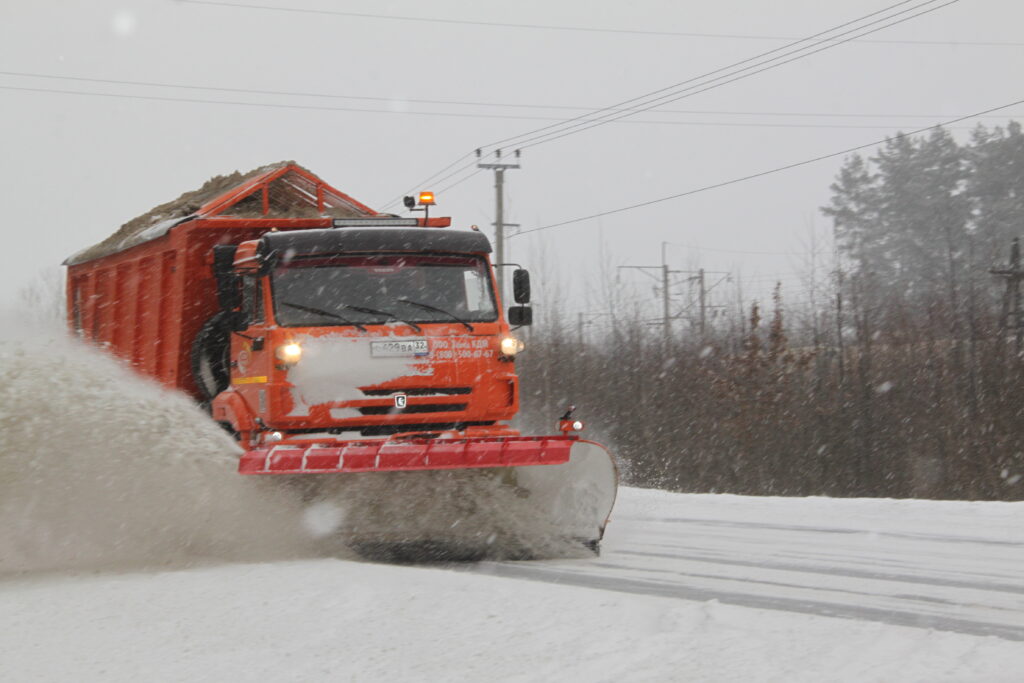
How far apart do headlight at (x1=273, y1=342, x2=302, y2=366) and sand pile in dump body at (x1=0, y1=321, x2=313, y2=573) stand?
81 centimetres

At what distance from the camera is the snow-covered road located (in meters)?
6.04

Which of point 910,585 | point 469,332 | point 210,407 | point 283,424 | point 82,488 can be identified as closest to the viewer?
point 910,585

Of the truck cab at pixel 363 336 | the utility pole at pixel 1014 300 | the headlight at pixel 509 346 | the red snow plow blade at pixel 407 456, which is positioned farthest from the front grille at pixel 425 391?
the utility pole at pixel 1014 300

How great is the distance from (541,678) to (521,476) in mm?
3671

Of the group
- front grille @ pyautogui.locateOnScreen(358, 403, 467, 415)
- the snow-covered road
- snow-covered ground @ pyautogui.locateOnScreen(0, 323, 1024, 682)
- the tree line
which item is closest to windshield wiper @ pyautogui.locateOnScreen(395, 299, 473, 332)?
front grille @ pyautogui.locateOnScreen(358, 403, 467, 415)

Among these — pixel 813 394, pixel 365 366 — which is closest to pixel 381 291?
pixel 365 366

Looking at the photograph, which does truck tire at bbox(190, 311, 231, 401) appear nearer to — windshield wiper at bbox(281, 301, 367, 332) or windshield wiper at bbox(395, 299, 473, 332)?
windshield wiper at bbox(281, 301, 367, 332)

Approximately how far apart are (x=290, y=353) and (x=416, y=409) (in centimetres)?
106

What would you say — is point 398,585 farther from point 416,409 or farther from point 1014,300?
point 1014,300

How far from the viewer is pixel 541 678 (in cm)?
475

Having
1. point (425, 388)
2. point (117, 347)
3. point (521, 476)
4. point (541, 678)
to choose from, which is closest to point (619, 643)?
point (541, 678)

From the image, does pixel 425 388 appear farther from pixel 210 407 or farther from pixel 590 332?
pixel 590 332

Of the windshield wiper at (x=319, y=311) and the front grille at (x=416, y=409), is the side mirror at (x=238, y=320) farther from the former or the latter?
the front grille at (x=416, y=409)

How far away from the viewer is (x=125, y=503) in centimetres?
820
